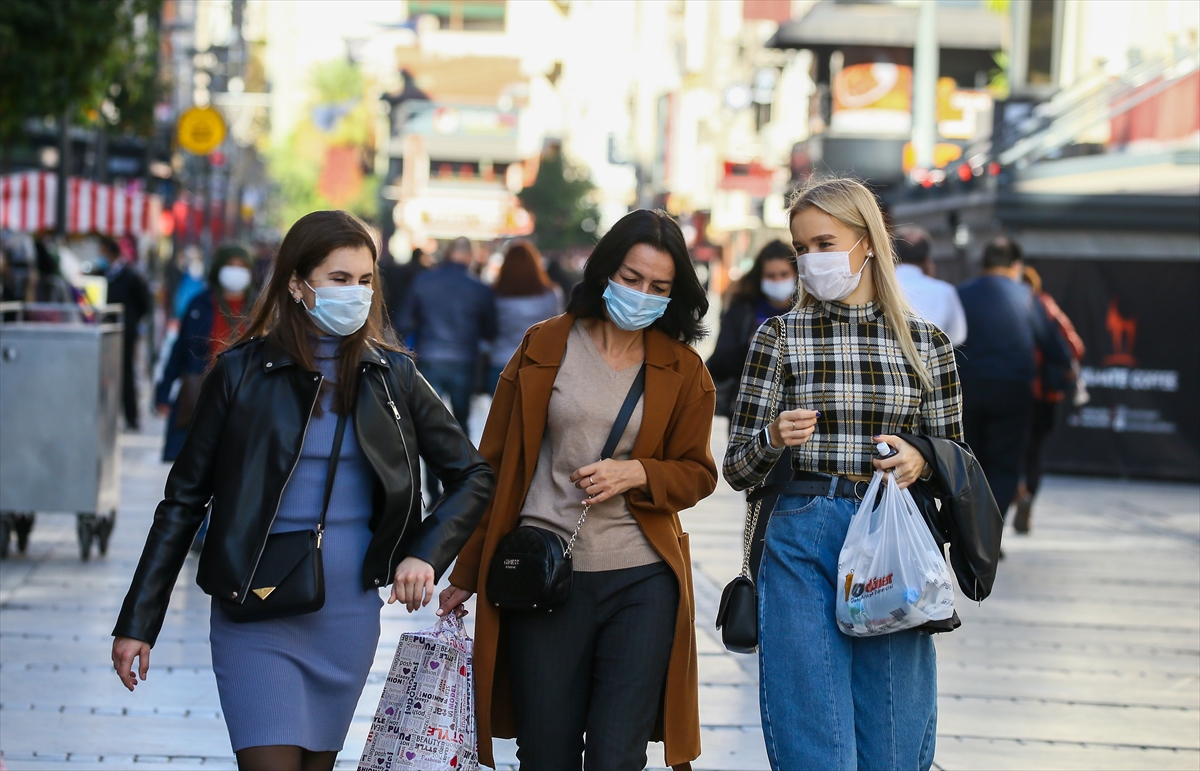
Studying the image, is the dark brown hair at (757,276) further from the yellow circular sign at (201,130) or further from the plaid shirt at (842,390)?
the yellow circular sign at (201,130)

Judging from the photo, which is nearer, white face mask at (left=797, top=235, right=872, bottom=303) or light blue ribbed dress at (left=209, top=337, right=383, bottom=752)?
light blue ribbed dress at (left=209, top=337, right=383, bottom=752)

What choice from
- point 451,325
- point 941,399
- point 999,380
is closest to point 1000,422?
point 999,380

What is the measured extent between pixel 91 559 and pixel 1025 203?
992cm

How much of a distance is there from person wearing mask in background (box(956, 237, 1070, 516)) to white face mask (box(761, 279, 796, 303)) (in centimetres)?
190

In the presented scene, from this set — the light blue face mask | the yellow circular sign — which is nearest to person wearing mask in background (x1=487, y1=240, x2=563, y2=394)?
the light blue face mask

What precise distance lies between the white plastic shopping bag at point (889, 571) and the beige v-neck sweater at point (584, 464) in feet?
1.70

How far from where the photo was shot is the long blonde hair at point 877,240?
4.02m

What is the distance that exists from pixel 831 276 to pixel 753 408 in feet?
1.27

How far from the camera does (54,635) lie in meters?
7.49

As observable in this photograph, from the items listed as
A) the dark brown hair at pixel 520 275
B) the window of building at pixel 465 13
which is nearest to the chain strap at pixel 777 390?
the dark brown hair at pixel 520 275

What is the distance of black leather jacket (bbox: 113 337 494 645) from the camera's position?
3.52 meters

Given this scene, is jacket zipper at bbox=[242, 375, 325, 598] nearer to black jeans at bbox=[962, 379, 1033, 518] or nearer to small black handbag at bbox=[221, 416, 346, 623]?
small black handbag at bbox=[221, 416, 346, 623]

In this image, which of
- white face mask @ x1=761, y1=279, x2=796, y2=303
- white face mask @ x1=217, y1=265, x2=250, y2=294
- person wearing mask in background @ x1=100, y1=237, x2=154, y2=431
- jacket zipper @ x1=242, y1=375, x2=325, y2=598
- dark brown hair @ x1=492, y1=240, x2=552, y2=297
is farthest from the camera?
person wearing mask in background @ x1=100, y1=237, x2=154, y2=431

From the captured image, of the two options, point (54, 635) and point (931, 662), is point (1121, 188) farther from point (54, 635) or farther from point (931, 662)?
point (931, 662)
